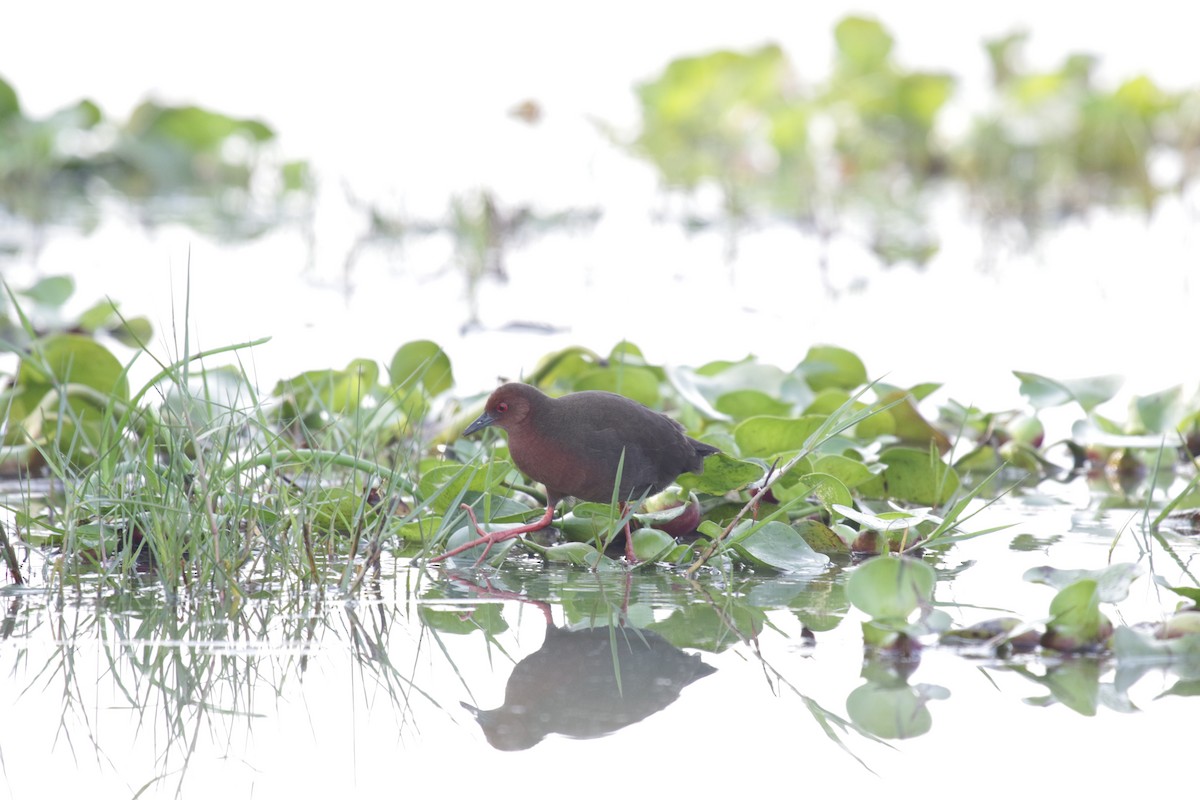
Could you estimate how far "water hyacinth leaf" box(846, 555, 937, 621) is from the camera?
2906mm

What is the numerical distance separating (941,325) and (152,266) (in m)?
4.41

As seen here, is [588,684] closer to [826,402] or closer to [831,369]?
[826,402]

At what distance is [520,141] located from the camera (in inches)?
480

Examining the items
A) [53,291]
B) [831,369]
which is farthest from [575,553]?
[53,291]

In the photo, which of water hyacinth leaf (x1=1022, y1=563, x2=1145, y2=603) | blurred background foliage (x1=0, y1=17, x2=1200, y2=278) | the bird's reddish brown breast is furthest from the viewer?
blurred background foliage (x1=0, y1=17, x2=1200, y2=278)

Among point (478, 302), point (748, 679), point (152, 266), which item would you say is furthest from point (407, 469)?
point (152, 266)

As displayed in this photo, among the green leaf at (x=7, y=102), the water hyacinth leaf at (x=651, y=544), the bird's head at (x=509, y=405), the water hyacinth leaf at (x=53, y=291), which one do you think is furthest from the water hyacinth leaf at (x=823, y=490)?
the green leaf at (x=7, y=102)

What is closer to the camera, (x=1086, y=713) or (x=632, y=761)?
(x=632, y=761)

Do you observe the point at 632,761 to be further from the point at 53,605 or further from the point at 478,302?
the point at 478,302

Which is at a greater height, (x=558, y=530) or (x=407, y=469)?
(x=407, y=469)

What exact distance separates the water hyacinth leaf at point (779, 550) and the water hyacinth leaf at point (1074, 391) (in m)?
1.44

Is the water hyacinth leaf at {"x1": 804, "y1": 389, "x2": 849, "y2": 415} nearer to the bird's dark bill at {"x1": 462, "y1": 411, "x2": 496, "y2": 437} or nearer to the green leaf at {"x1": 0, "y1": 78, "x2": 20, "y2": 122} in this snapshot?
the bird's dark bill at {"x1": 462, "y1": 411, "x2": 496, "y2": 437}

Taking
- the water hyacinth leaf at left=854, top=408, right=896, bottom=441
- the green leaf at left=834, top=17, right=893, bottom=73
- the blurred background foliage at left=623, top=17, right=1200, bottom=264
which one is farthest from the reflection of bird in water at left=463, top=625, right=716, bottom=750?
the green leaf at left=834, top=17, right=893, bottom=73

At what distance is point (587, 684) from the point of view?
2.82 metres
